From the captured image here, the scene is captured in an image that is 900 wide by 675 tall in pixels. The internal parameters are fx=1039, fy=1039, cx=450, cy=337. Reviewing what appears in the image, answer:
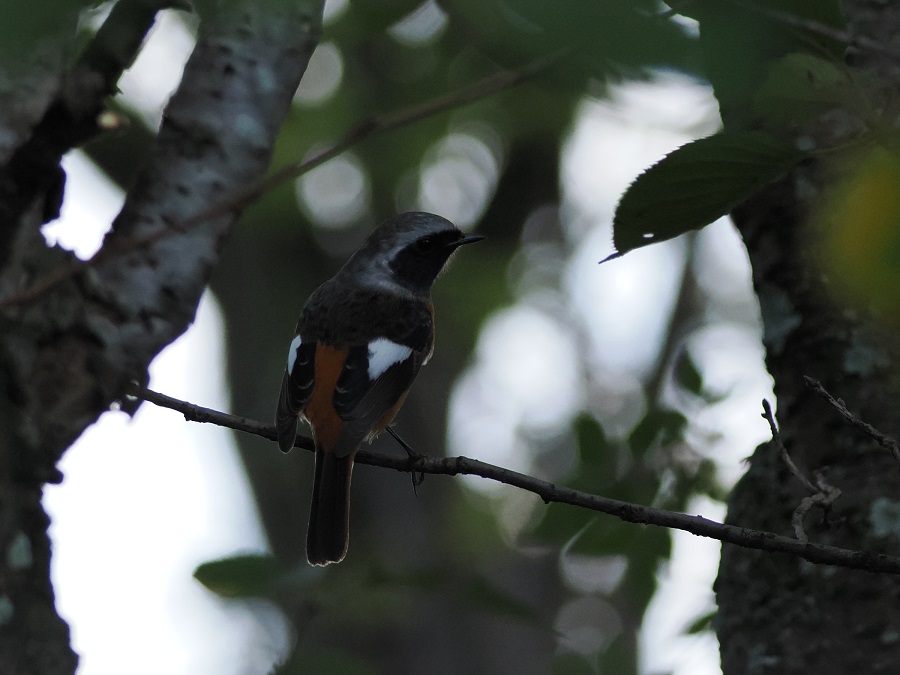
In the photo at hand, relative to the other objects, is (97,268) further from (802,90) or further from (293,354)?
(802,90)

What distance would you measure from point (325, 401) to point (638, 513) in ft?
7.23

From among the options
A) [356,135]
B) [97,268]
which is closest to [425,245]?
[97,268]

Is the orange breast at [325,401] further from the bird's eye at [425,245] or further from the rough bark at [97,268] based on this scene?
the bird's eye at [425,245]

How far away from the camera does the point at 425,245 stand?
18.7 ft

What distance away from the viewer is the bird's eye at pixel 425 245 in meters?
5.69

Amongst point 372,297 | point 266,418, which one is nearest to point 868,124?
point 372,297

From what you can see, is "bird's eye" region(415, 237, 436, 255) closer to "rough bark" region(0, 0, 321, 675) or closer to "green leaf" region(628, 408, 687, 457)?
"rough bark" region(0, 0, 321, 675)

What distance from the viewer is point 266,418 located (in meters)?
8.04

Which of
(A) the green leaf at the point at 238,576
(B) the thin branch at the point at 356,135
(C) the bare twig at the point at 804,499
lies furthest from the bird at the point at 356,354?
(B) the thin branch at the point at 356,135

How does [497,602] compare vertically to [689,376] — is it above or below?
below

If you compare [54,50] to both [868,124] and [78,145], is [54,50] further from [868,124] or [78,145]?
[868,124]

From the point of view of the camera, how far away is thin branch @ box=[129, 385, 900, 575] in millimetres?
2023

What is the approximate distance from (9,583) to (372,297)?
297 centimetres

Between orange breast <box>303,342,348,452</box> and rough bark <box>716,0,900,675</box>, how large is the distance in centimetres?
158
